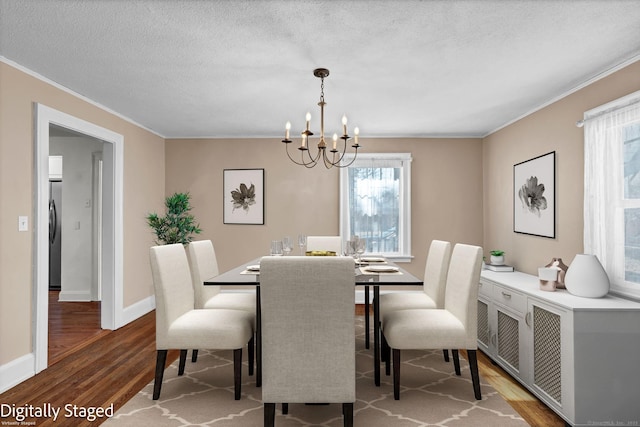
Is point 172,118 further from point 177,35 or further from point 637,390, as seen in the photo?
point 637,390

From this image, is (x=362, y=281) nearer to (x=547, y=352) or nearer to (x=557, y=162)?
(x=547, y=352)

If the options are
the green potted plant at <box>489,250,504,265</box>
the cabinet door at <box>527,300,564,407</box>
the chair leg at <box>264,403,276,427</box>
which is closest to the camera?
the chair leg at <box>264,403,276,427</box>

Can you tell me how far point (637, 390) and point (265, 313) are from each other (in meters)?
2.17

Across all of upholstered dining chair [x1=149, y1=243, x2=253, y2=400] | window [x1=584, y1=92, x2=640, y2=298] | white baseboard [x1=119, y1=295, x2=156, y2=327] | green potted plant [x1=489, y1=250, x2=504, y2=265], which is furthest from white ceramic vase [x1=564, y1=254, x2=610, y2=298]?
white baseboard [x1=119, y1=295, x2=156, y2=327]

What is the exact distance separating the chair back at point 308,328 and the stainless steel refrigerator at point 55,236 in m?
5.83

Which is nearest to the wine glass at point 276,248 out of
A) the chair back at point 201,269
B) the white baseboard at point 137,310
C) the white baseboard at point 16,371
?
the chair back at point 201,269

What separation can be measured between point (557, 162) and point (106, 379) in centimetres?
414

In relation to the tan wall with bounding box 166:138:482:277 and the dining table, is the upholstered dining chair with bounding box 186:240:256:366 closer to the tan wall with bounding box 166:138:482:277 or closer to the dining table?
the dining table

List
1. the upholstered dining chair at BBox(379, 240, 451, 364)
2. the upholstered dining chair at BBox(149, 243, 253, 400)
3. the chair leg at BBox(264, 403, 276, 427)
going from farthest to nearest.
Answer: the upholstered dining chair at BBox(379, 240, 451, 364) < the upholstered dining chair at BBox(149, 243, 253, 400) < the chair leg at BBox(264, 403, 276, 427)

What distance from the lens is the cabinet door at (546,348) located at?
2.50 metres

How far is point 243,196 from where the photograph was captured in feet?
18.4

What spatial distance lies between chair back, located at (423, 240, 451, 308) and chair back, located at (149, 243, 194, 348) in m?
1.96

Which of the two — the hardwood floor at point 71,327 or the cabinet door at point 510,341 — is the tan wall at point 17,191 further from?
the cabinet door at point 510,341

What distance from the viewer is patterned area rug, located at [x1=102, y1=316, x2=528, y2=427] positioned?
7.87ft
